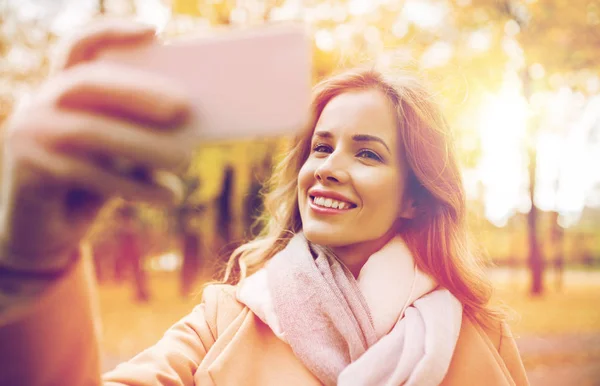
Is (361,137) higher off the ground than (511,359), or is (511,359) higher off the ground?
(361,137)

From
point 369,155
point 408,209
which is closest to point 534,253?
point 408,209

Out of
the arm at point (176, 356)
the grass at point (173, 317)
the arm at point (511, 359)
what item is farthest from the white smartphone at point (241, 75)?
the grass at point (173, 317)

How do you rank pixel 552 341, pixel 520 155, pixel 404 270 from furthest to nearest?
1. pixel 520 155
2. pixel 552 341
3. pixel 404 270

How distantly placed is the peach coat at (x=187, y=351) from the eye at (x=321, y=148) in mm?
633

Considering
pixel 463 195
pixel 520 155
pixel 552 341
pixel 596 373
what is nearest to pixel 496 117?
pixel 520 155

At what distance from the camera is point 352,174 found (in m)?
1.77

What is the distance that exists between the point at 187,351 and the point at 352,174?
81 cm

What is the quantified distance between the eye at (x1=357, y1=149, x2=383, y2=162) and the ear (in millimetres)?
247

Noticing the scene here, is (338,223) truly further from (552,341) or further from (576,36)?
(576,36)

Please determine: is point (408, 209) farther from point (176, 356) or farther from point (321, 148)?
point (176, 356)

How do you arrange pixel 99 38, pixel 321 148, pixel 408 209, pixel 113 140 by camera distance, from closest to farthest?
pixel 113 140 < pixel 99 38 < pixel 321 148 < pixel 408 209

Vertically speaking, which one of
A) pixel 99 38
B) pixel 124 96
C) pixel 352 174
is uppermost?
pixel 99 38

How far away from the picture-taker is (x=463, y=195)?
7.06 feet

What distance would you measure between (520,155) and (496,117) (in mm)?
3573
